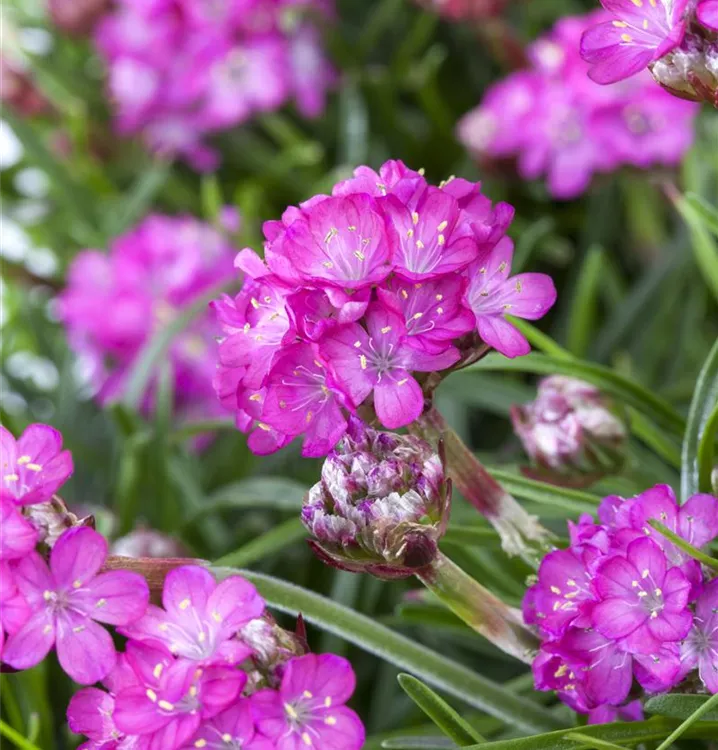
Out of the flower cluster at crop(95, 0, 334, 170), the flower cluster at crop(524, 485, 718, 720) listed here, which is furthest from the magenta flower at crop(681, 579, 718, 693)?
the flower cluster at crop(95, 0, 334, 170)

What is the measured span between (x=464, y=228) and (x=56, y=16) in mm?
973

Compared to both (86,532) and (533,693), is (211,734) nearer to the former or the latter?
(86,532)

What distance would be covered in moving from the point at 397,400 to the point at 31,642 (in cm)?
16

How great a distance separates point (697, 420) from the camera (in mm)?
549

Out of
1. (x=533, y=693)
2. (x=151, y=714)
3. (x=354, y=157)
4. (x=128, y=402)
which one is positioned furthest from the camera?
(x=354, y=157)

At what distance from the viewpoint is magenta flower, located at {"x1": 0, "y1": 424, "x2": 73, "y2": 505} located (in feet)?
1.33

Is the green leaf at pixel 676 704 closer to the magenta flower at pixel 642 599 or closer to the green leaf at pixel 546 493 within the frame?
the magenta flower at pixel 642 599

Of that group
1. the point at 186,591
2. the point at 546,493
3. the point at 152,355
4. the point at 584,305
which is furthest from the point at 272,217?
the point at 186,591

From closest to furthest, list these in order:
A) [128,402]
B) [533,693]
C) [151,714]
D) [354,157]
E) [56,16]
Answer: [151,714], [533,693], [128,402], [354,157], [56,16]

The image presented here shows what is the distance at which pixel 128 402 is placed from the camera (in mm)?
903

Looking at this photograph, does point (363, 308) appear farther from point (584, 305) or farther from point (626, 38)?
point (584, 305)

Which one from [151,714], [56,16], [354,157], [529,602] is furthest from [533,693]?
[56,16]

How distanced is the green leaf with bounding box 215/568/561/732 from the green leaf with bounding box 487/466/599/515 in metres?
0.09

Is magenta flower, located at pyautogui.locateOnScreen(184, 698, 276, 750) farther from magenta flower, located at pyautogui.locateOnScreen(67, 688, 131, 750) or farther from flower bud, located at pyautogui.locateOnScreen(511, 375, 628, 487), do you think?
flower bud, located at pyautogui.locateOnScreen(511, 375, 628, 487)
